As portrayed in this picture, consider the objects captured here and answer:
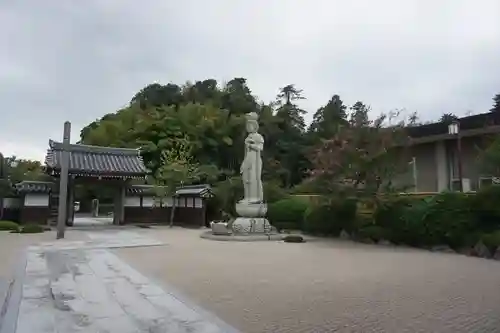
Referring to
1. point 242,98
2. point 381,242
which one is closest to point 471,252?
point 381,242

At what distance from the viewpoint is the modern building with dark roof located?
53.8ft

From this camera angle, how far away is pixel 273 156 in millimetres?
36281

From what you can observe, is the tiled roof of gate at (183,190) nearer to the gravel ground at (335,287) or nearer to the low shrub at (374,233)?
the low shrub at (374,233)

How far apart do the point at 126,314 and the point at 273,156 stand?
3152cm

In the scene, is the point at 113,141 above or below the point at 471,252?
above

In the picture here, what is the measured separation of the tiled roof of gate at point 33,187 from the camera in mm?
21234

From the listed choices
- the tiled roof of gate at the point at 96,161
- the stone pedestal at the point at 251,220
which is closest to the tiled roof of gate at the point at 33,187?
the tiled roof of gate at the point at 96,161

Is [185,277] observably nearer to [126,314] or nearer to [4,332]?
[126,314]

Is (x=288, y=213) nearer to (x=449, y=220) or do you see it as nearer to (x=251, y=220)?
(x=251, y=220)

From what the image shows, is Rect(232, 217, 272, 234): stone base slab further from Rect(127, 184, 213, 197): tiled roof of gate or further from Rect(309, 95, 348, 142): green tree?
Rect(309, 95, 348, 142): green tree

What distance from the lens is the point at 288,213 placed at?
18.9 m

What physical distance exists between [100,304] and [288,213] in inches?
545

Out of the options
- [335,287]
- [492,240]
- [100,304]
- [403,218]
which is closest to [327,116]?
[403,218]

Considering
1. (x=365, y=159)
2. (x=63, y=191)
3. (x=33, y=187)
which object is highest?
(x=365, y=159)
